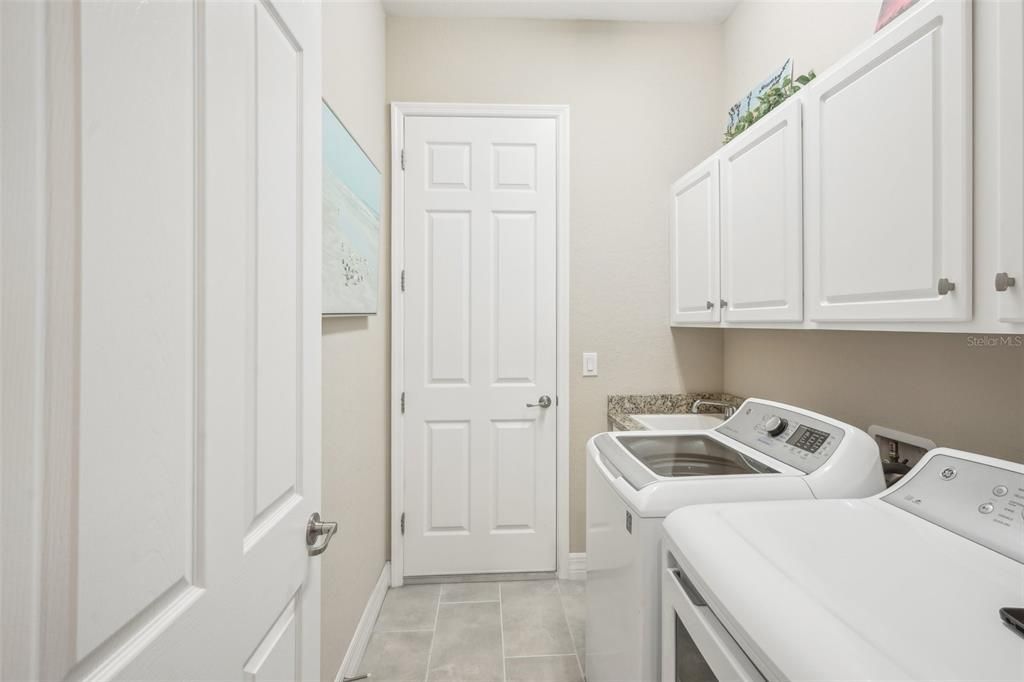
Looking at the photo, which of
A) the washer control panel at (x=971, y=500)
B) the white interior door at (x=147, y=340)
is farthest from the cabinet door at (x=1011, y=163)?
the white interior door at (x=147, y=340)

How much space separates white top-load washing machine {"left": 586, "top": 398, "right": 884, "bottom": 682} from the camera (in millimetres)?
1110

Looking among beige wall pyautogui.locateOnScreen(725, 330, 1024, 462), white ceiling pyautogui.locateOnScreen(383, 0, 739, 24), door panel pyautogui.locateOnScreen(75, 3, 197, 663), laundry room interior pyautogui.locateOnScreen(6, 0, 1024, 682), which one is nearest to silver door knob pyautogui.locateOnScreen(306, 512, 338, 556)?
laundry room interior pyautogui.locateOnScreen(6, 0, 1024, 682)

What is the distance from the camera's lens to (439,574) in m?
2.35

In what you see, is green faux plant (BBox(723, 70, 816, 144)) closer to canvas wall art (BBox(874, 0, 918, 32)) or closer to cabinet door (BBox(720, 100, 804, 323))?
cabinet door (BBox(720, 100, 804, 323))

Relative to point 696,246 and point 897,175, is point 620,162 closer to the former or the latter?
point 696,246

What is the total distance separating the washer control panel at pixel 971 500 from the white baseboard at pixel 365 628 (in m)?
1.76

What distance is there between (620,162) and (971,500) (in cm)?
198

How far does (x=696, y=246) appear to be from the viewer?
2045 millimetres

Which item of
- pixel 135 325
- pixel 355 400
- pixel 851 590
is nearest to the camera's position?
pixel 135 325

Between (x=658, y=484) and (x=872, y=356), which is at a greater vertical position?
(x=872, y=356)

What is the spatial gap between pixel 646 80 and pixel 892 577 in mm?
2409

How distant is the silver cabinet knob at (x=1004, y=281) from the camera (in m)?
0.77

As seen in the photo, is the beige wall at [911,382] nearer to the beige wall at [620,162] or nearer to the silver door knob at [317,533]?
the beige wall at [620,162]
